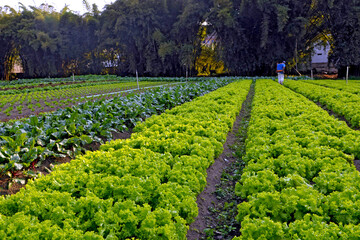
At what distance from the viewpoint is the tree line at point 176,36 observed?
3023 centimetres

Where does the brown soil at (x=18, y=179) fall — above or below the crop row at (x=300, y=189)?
below

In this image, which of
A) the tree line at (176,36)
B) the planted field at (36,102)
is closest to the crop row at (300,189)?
the planted field at (36,102)

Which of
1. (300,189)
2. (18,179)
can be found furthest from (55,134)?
(300,189)

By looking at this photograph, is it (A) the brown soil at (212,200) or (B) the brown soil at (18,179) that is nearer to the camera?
(A) the brown soil at (212,200)

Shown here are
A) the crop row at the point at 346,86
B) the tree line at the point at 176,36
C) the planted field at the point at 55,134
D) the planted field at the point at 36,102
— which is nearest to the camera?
the planted field at the point at 55,134

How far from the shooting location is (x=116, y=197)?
338 cm

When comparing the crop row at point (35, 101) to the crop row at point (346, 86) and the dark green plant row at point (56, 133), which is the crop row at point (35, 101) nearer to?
the dark green plant row at point (56, 133)

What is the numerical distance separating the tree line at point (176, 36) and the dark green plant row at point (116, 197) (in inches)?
1161

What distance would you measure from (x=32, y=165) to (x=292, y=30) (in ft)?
105

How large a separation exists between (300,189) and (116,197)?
2431 mm

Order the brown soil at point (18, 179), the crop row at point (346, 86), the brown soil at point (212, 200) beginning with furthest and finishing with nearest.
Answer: the crop row at point (346, 86)
the brown soil at point (18, 179)
the brown soil at point (212, 200)

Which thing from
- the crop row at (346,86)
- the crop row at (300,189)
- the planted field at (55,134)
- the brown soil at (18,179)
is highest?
the crop row at (346,86)

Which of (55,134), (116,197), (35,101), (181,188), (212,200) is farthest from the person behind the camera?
(35,101)

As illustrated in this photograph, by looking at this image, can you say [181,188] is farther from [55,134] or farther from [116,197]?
[55,134]
